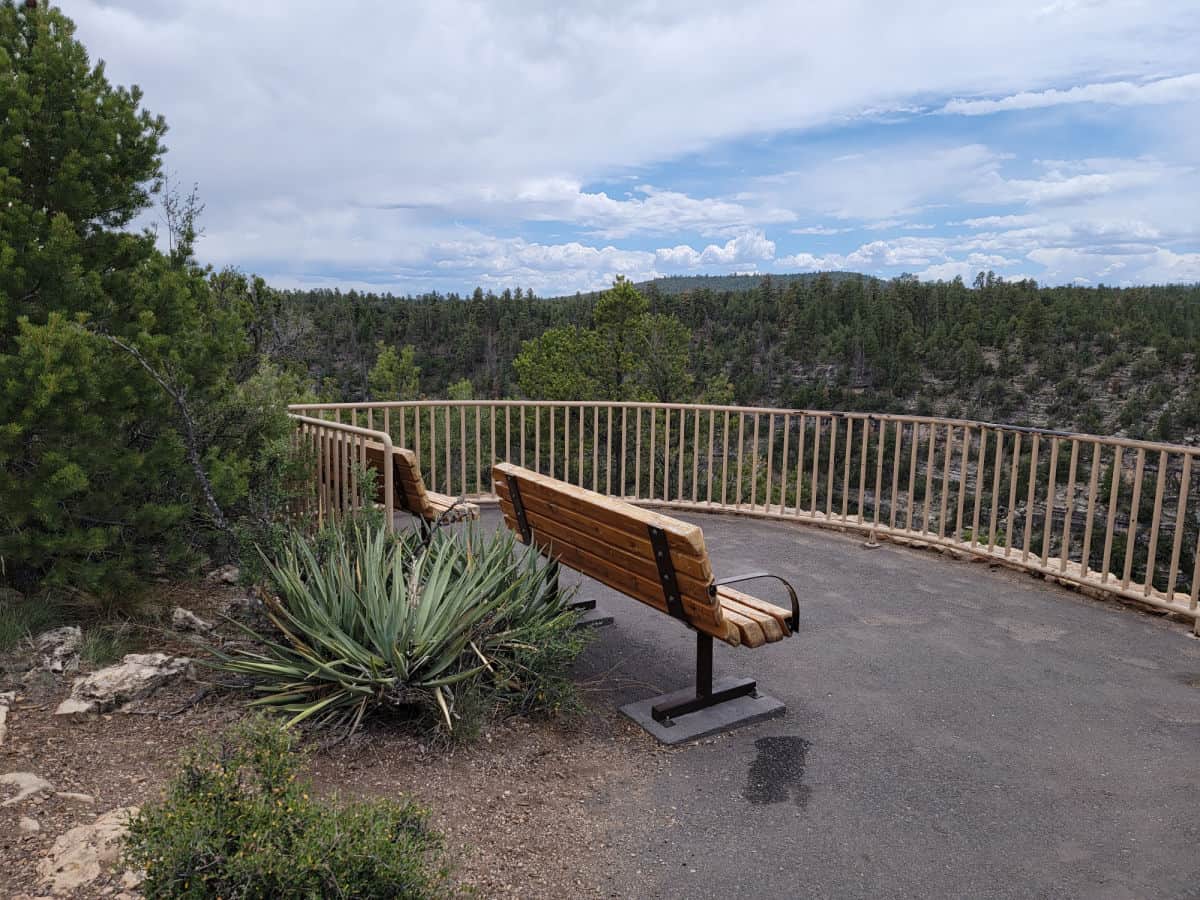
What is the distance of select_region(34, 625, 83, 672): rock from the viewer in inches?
153

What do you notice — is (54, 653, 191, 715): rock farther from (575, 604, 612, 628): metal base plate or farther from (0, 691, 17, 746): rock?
(575, 604, 612, 628): metal base plate

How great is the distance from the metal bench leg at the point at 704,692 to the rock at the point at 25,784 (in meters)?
2.29

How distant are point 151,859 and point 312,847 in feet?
1.20

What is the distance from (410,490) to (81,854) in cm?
315

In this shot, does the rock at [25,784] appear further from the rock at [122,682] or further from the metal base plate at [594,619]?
the metal base plate at [594,619]

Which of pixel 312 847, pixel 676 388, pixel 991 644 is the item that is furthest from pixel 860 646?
pixel 676 388

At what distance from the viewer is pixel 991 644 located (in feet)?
16.5

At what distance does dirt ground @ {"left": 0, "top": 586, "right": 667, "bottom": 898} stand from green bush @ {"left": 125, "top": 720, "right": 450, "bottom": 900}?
0.43 meters

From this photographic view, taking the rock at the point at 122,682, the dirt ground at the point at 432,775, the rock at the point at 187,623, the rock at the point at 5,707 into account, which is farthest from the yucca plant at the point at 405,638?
the rock at the point at 5,707

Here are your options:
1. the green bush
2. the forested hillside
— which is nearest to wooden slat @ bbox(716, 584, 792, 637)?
the green bush

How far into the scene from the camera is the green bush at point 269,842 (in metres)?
1.94

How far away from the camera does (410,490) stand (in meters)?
5.54

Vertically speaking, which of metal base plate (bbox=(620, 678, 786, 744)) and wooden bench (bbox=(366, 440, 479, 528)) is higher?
wooden bench (bbox=(366, 440, 479, 528))

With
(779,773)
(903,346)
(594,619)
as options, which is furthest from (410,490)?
(903,346)
